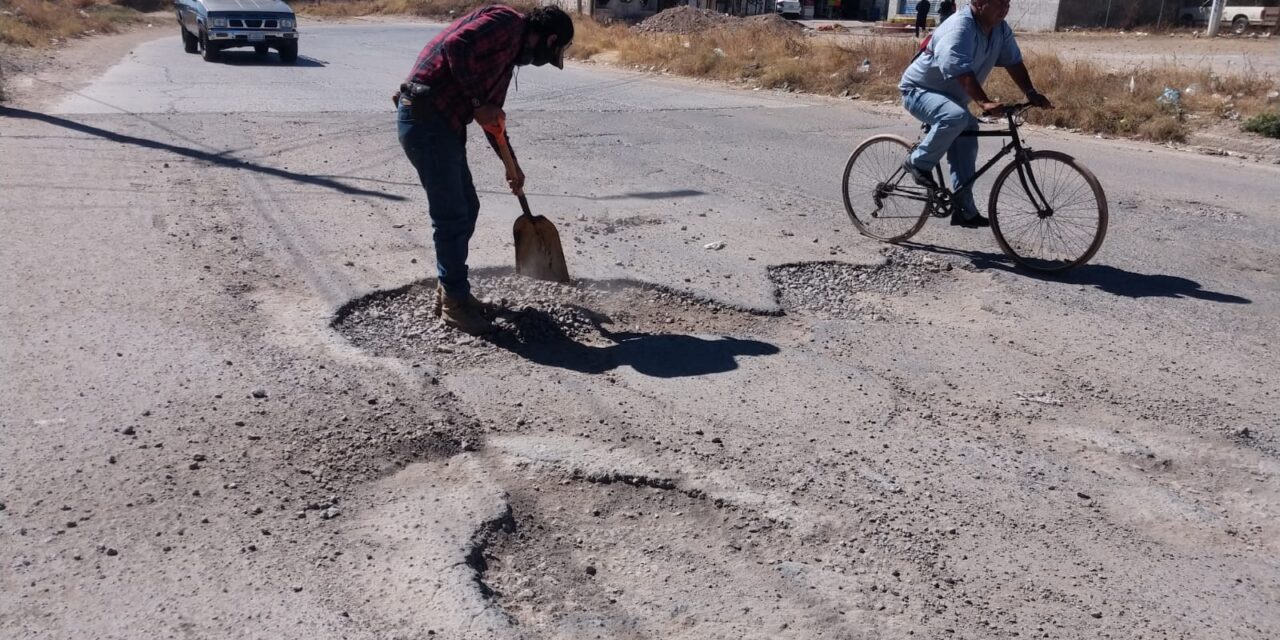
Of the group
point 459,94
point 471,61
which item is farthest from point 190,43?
point 471,61

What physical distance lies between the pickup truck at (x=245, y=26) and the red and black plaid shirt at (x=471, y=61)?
17.2 m

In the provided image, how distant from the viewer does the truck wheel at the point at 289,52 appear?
2091 cm

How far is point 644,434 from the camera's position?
4266mm

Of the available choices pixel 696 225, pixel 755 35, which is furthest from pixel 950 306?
pixel 755 35

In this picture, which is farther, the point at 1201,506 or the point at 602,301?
the point at 602,301

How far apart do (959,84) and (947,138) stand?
0.33 metres

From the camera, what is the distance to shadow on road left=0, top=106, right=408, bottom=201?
8734 mm

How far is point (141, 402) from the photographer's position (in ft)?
14.3

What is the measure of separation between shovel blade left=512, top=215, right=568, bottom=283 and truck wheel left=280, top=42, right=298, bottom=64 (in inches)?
672

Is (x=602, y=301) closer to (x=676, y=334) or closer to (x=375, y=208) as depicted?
(x=676, y=334)

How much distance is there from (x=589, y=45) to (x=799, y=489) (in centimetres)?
2437

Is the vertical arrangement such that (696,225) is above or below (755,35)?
below

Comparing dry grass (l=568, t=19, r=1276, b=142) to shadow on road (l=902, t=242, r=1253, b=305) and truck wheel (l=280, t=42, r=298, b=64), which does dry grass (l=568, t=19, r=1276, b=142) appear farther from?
truck wheel (l=280, t=42, r=298, b=64)

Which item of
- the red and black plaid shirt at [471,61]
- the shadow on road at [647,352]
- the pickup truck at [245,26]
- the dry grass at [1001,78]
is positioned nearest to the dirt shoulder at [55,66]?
the pickup truck at [245,26]
